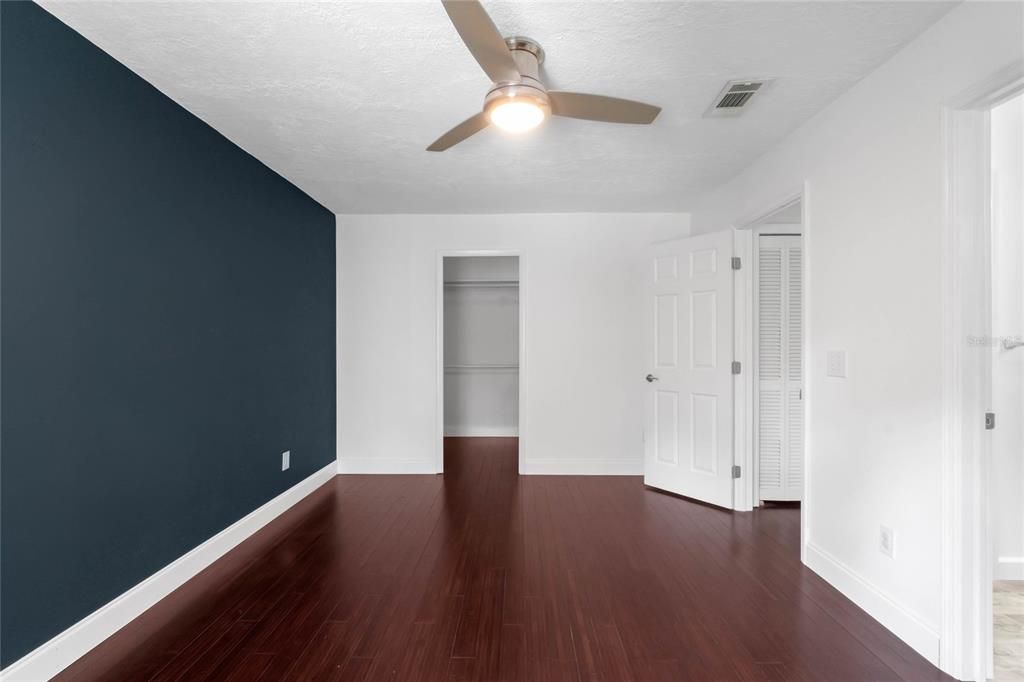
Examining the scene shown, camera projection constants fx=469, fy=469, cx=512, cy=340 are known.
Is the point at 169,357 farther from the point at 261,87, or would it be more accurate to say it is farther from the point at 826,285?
the point at 826,285

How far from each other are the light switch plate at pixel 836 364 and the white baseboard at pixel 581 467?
232cm

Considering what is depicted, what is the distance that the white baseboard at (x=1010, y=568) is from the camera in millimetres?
2557

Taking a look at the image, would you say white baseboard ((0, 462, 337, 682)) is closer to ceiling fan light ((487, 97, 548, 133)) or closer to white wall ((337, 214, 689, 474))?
white wall ((337, 214, 689, 474))

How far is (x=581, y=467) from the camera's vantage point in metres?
4.55

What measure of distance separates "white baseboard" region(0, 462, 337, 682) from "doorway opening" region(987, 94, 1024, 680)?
14.1 feet

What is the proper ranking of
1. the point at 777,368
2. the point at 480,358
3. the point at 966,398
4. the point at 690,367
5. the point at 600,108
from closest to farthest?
the point at 966,398
the point at 600,108
the point at 777,368
the point at 690,367
the point at 480,358

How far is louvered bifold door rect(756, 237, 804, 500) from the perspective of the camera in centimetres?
364

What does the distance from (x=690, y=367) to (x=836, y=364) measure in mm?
1401

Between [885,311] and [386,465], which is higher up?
[885,311]

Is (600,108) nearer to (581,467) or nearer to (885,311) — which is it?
(885,311)

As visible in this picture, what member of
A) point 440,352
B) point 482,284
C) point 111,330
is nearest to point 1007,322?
point 440,352

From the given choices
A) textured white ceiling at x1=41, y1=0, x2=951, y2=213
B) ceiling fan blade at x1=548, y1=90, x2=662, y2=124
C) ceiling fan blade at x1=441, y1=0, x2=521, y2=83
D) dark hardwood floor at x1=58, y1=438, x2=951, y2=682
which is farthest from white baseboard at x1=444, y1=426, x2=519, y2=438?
ceiling fan blade at x1=441, y1=0, x2=521, y2=83

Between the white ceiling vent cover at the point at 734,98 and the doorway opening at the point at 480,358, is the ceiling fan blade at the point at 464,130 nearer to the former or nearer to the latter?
the white ceiling vent cover at the point at 734,98

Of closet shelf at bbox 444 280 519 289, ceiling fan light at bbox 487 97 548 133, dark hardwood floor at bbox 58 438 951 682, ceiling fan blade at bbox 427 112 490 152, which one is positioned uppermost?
ceiling fan blade at bbox 427 112 490 152
